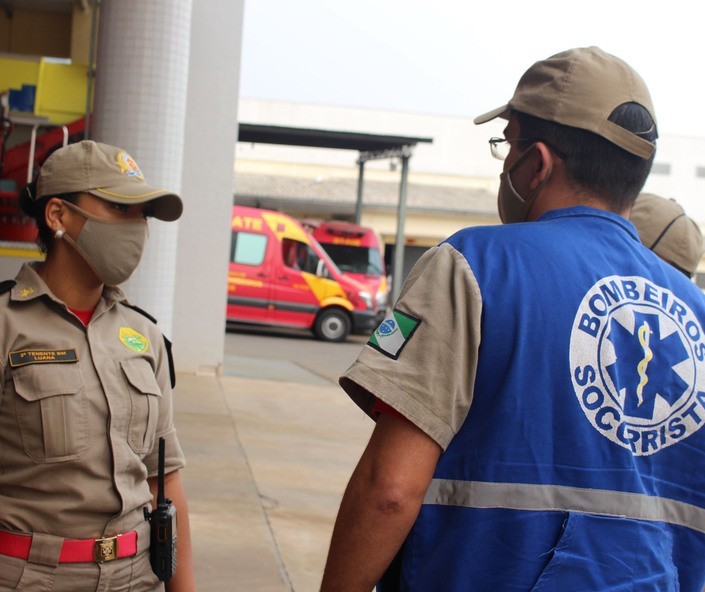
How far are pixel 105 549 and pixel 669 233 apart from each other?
2018 millimetres

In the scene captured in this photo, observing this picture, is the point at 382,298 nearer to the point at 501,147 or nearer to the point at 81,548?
the point at 81,548

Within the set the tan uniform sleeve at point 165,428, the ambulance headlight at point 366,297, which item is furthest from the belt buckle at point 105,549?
the ambulance headlight at point 366,297

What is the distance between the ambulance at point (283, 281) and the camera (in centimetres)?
2072

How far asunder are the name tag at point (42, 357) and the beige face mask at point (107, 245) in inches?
10.6

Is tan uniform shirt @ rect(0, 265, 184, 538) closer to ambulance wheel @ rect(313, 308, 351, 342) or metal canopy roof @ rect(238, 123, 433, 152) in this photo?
ambulance wheel @ rect(313, 308, 351, 342)

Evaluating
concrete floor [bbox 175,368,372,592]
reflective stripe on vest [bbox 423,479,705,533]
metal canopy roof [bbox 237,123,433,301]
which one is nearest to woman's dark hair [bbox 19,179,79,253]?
reflective stripe on vest [bbox 423,479,705,533]

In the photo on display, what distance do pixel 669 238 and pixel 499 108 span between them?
5.07 ft

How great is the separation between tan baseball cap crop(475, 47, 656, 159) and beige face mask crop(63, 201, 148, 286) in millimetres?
1208

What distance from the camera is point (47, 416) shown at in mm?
2227

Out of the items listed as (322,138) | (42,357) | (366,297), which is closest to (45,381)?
(42,357)

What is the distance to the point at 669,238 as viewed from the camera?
319 centimetres

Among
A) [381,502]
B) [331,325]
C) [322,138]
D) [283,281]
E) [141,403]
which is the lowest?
[331,325]

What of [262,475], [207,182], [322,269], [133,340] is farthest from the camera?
[322,269]

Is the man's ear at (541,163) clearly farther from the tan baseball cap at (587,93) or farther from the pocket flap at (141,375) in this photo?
the pocket flap at (141,375)
